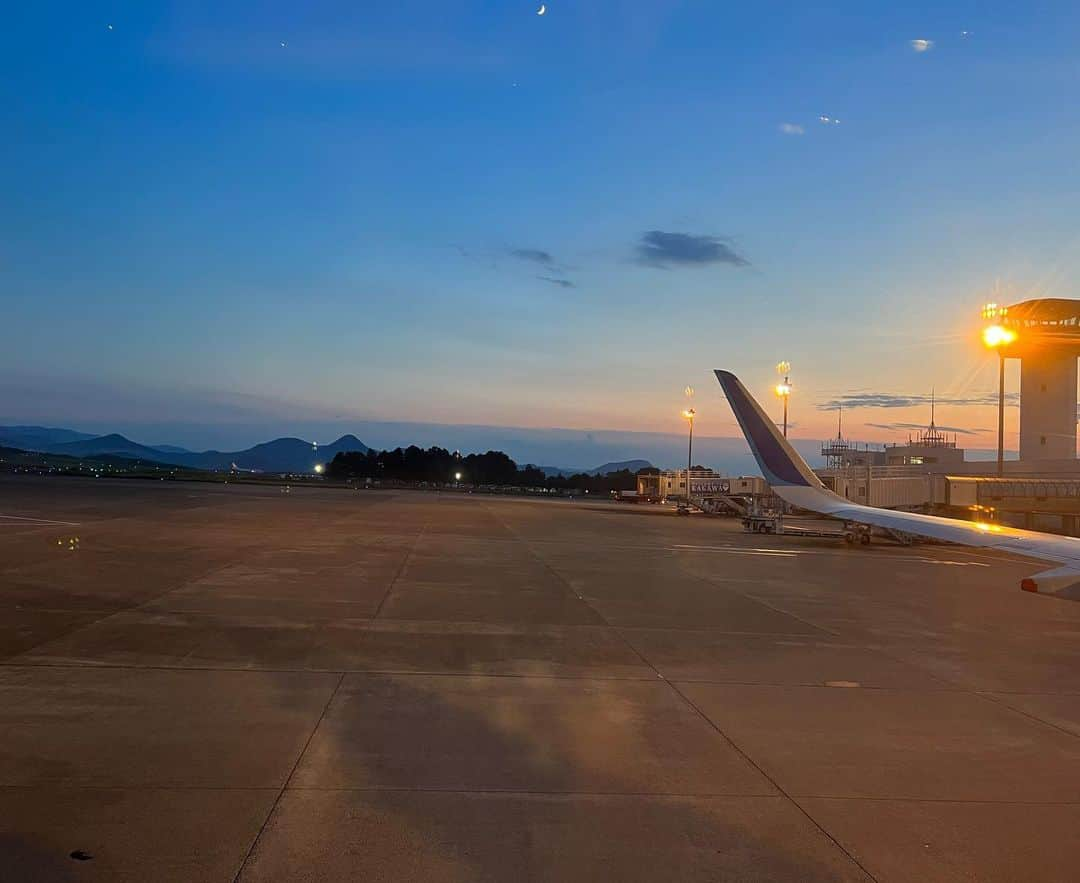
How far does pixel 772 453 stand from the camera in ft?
48.0

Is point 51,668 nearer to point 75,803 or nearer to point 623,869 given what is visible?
point 75,803

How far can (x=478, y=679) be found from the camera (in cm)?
973

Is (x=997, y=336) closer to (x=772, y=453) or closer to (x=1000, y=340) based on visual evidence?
(x=1000, y=340)

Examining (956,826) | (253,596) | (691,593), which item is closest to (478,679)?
(956,826)

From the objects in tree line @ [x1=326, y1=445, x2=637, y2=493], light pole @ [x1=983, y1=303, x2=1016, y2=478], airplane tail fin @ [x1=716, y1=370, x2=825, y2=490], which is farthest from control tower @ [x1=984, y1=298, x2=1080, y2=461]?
tree line @ [x1=326, y1=445, x2=637, y2=493]

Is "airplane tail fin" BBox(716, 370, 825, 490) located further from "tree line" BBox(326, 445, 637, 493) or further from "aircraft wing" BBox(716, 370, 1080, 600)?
"tree line" BBox(326, 445, 637, 493)

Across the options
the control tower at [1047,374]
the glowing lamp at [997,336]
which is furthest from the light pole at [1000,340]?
the control tower at [1047,374]

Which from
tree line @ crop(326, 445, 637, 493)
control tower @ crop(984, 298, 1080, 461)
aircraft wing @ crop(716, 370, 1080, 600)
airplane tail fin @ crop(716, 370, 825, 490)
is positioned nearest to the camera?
aircraft wing @ crop(716, 370, 1080, 600)

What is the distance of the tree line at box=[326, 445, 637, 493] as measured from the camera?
531 ft

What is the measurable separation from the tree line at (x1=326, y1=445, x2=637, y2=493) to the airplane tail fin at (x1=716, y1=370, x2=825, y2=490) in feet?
452

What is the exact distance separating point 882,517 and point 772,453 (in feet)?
9.00

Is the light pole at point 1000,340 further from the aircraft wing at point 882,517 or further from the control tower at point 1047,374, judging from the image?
the control tower at point 1047,374

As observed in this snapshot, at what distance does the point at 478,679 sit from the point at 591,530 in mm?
27624

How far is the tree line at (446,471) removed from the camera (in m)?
162
